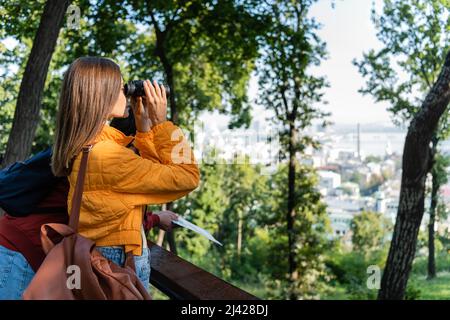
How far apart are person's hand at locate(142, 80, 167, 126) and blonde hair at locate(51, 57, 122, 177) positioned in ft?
0.46

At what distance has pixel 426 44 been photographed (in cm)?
1322

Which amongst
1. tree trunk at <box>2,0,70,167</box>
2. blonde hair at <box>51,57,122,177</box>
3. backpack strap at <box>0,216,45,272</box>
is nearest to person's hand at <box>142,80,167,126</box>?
blonde hair at <box>51,57,122,177</box>

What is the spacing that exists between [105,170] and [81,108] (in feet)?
0.66

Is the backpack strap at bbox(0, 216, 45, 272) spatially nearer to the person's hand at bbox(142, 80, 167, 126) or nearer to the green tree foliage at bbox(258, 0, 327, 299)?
the person's hand at bbox(142, 80, 167, 126)

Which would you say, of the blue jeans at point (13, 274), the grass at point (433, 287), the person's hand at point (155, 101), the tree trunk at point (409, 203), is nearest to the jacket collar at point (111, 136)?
the person's hand at point (155, 101)

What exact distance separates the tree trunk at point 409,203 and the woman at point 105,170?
188 inches

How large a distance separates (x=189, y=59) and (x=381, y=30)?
5350mm

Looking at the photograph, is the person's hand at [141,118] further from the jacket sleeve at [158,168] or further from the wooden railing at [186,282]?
the wooden railing at [186,282]

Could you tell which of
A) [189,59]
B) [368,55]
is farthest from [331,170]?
[189,59]

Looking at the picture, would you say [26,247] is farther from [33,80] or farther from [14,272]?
[33,80]

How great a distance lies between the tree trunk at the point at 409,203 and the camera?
226 inches
